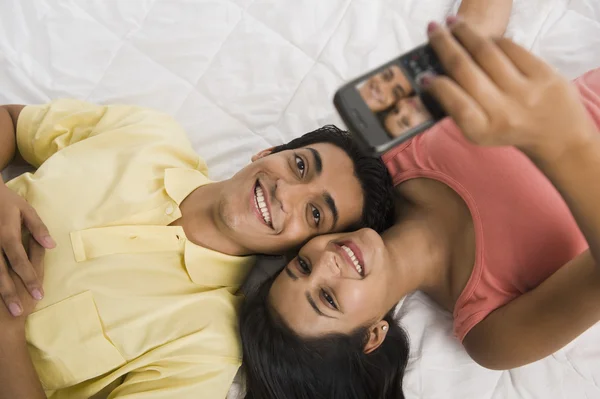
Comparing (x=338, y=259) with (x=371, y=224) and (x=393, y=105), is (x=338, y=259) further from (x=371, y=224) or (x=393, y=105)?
(x=393, y=105)

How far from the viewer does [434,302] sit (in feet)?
3.74

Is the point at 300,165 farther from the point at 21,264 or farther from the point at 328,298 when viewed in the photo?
the point at 21,264

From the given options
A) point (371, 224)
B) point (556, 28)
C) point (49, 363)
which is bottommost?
point (49, 363)

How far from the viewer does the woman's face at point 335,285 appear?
915mm

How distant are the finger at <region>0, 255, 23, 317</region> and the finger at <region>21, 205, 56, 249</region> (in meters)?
0.07

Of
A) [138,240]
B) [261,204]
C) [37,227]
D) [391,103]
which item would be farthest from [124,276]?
[391,103]

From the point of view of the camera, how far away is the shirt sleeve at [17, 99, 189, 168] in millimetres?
1092

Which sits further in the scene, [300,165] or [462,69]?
[300,165]

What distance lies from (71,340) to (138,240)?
0.67ft

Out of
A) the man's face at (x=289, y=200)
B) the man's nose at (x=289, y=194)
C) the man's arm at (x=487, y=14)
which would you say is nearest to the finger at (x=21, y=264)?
the man's face at (x=289, y=200)

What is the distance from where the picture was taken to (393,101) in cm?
69

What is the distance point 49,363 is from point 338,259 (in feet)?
1.75

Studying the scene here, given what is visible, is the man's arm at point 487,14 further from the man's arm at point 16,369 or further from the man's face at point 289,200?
the man's arm at point 16,369

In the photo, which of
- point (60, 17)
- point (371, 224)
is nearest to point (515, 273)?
point (371, 224)
